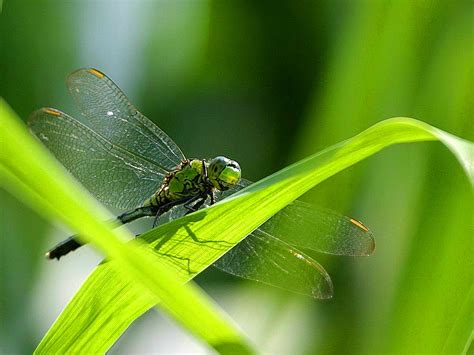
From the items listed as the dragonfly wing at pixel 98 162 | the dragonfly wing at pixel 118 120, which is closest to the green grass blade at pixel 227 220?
the dragonfly wing at pixel 98 162

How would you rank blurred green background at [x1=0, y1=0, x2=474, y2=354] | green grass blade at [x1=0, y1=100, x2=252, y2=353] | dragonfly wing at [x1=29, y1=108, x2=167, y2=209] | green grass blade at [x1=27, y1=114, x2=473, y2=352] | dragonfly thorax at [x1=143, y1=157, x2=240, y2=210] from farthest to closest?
dragonfly thorax at [x1=143, y1=157, x2=240, y2=210]
dragonfly wing at [x1=29, y1=108, x2=167, y2=209]
blurred green background at [x1=0, y1=0, x2=474, y2=354]
green grass blade at [x1=27, y1=114, x2=473, y2=352]
green grass blade at [x1=0, y1=100, x2=252, y2=353]

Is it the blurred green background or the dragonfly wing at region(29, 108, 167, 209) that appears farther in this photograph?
the dragonfly wing at region(29, 108, 167, 209)

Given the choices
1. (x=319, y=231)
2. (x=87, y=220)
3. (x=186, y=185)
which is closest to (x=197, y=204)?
(x=186, y=185)

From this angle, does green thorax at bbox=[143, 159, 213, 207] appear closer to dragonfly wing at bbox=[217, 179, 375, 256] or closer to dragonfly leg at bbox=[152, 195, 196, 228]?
dragonfly leg at bbox=[152, 195, 196, 228]

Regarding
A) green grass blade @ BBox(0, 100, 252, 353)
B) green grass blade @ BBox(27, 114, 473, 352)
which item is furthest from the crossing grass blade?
green grass blade @ BBox(0, 100, 252, 353)

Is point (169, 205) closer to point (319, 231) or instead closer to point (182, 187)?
point (182, 187)

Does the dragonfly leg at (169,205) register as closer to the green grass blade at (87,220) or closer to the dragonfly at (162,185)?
the dragonfly at (162,185)
